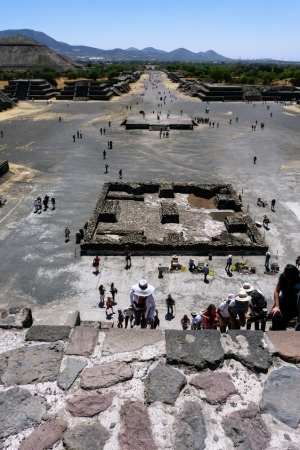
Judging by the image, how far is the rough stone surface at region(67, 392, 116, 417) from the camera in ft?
10.8

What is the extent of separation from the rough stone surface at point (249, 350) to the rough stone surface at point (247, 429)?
0.48 metres

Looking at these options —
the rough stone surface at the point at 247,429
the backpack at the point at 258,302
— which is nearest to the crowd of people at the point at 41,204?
the backpack at the point at 258,302

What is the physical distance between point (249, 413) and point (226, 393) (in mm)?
270

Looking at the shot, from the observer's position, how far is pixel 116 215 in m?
18.4

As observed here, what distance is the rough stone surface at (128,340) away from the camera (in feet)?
13.0

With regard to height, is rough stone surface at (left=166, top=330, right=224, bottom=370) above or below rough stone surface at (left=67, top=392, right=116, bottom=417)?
above

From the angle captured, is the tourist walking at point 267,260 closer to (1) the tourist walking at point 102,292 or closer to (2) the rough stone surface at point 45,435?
(1) the tourist walking at point 102,292

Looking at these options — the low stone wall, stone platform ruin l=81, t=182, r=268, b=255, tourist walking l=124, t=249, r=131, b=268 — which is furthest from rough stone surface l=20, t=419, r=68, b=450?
stone platform ruin l=81, t=182, r=268, b=255

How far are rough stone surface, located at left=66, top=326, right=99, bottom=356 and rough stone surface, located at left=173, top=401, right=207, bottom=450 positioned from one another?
47.0 inches

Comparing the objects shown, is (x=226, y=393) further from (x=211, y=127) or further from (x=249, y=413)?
(x=211, y=127)

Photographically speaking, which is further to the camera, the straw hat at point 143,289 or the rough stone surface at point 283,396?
the straw hat at point 143,289

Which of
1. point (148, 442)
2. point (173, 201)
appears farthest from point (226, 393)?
point (173, 201)

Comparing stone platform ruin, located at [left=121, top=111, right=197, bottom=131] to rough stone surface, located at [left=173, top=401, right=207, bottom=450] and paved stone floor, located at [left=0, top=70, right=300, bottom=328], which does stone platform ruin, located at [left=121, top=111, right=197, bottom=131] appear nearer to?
paved stone floor, located at [left=0, top=70, right=300, bottom=328]

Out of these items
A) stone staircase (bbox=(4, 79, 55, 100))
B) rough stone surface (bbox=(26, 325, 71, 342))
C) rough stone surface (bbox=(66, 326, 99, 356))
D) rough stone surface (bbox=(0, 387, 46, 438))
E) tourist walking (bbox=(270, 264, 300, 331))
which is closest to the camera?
rough stone surface (bbox=(0, 387, 46, 438))
